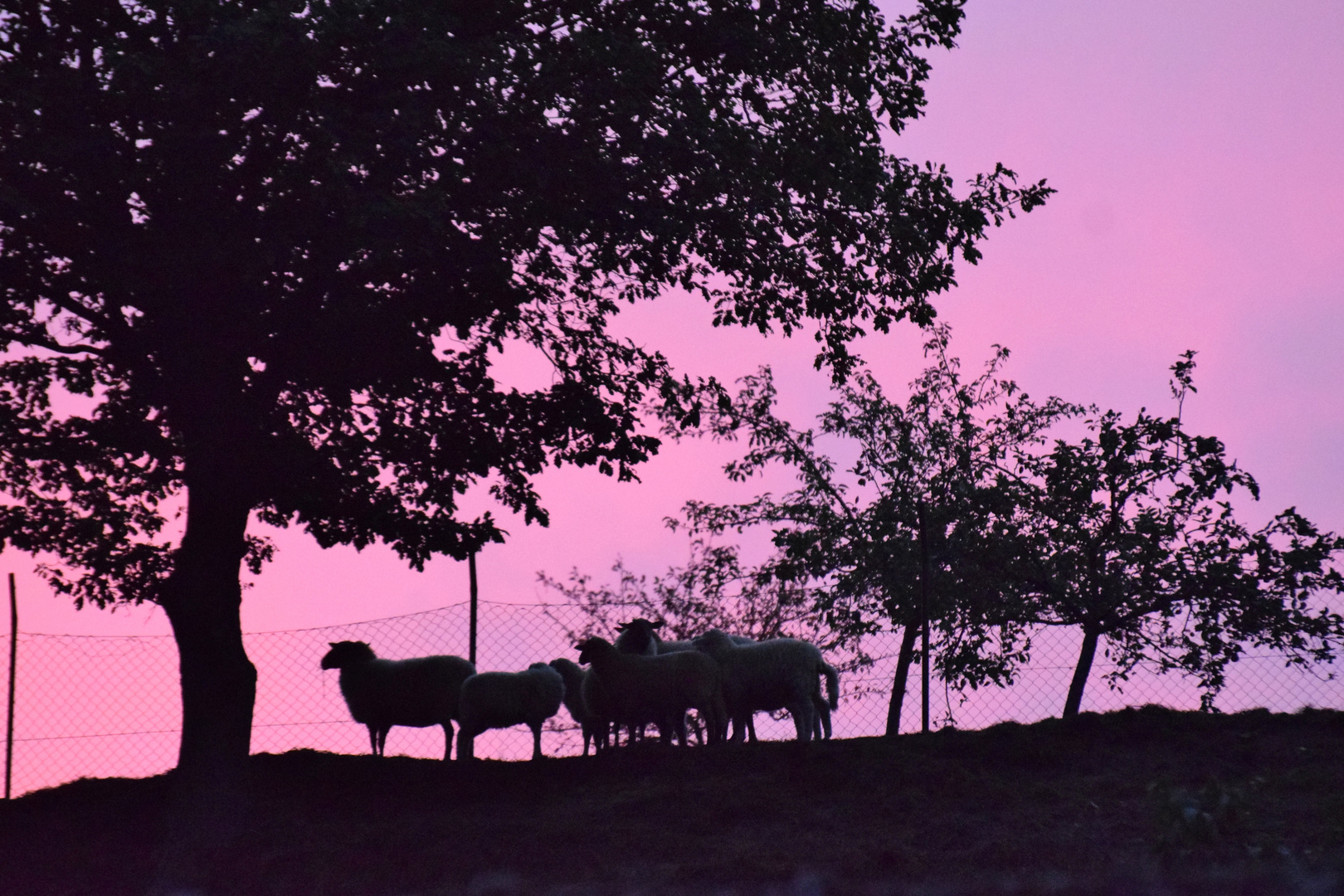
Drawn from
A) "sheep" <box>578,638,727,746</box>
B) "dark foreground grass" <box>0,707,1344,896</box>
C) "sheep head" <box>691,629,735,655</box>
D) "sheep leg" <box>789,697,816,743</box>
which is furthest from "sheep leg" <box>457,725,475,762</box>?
"sheep leg" <box>789,697,816,743</box>

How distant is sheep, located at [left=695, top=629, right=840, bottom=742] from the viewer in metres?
13.9

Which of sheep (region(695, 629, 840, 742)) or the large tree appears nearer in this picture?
the large tree

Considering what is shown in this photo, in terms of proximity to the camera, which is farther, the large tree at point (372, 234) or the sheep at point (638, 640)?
the sheep at point (638, 640)

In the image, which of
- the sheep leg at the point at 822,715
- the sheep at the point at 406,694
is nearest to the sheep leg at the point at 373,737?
the sheep at the point at 406,694

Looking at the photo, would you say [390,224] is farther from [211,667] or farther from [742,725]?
[742,725]

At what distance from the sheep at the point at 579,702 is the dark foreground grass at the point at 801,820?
1329mm

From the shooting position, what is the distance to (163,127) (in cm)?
1018

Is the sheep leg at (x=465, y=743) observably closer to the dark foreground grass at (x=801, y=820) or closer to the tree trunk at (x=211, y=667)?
the dark foreground grass at (x=801, y=820)

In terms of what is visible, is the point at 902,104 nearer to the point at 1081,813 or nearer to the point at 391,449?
the point at 391,449

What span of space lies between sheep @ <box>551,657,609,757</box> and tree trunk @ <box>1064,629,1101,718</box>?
5795 mm

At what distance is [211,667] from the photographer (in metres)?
11.5

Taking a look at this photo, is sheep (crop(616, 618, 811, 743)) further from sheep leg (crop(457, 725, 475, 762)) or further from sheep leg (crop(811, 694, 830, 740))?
sheep leg (crop(457, 725, 475, 762))

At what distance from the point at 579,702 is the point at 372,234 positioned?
22.3ft

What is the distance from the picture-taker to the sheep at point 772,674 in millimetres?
13898
